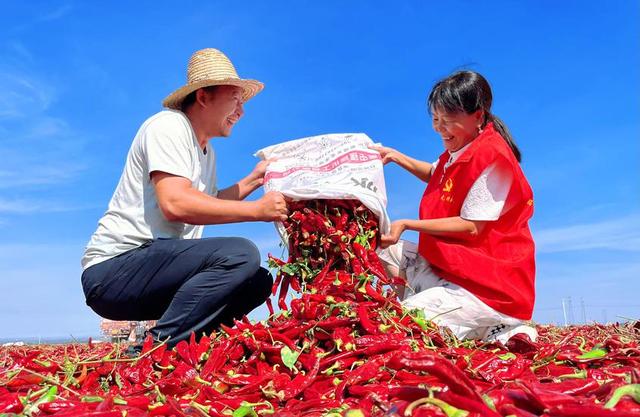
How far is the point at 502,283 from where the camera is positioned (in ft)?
14.7

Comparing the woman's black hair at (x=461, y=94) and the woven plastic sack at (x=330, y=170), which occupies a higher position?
the woman's black hair at (x=461, y=94)

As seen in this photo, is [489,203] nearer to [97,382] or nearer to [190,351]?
[190,351]

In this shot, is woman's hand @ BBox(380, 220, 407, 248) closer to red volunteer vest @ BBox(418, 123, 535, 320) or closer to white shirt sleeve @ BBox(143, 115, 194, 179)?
red volunteer vest @ BBox(418, 123, 535, 320)

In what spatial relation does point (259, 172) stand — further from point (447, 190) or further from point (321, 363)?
point (321, 363)

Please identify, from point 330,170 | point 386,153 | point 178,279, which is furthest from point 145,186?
point 386,153

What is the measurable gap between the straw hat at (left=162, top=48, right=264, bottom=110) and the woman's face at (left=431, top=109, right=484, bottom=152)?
1.61 meters

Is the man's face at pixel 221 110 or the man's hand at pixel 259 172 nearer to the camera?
the man's face at pixel 221 110

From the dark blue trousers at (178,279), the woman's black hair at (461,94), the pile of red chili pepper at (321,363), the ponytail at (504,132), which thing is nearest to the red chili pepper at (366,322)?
the pile of red chili pepper at (321,363)

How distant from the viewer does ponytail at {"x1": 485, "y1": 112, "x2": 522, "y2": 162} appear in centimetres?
482

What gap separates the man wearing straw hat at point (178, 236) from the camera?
4.47m

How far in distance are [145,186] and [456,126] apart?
243cm

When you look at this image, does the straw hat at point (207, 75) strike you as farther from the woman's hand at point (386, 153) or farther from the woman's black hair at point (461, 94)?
the woman's black hair at point (461, 94)

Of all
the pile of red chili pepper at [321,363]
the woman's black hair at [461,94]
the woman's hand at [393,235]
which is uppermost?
the woman's black hair at [461,94]

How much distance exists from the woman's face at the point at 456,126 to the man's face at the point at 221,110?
5.24 feet
